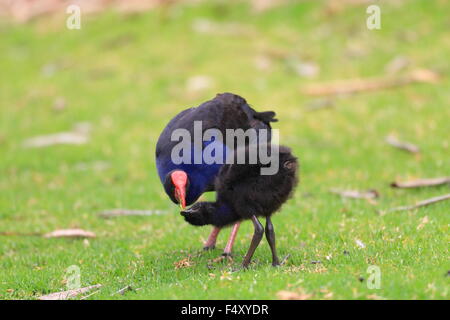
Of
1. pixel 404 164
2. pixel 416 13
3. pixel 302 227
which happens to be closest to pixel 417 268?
pixel 302 227

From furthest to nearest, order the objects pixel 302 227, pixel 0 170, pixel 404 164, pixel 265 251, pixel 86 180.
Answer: pixel 0 170
pixel 86 180
pixel 404 164
pixel 302 227
pixel 265 251

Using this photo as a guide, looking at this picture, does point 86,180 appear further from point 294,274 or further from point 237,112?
point 294,274

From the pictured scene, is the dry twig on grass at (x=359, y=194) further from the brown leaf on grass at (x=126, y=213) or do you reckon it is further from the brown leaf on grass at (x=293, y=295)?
the brown leaf on grass at (x=293, y=295)

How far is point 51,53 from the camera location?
2778 centimetres

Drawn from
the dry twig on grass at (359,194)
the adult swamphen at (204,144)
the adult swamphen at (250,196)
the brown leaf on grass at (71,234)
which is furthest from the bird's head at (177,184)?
the dry twig on grass at (359,194)

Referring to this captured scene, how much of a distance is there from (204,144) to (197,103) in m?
11.2

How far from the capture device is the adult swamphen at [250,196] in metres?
7.75

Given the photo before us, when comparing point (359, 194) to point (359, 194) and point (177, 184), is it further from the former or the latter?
point (177, 184)

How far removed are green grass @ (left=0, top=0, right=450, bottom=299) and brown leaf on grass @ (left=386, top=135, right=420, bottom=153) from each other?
245 millimetres

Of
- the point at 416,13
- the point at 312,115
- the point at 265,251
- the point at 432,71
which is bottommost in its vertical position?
the point at 265,251

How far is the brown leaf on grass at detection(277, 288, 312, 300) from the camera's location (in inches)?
246

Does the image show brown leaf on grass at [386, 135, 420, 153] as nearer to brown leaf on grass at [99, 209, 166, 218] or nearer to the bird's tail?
the bird's tail

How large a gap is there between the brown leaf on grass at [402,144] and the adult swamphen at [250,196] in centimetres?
719

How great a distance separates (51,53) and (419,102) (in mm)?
16798
